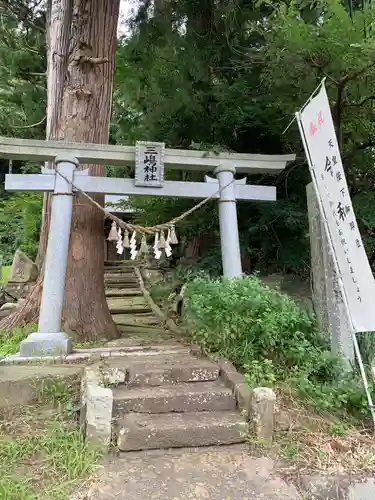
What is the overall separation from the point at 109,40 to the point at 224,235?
350 cm

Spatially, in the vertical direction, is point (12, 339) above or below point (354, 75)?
below

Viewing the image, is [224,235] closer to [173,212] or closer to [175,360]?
[175,360]

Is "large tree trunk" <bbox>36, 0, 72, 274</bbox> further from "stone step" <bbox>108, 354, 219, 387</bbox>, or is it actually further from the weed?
the weed

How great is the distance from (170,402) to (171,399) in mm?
25

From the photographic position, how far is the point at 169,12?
23.2 feet

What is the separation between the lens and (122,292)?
10.5 metres

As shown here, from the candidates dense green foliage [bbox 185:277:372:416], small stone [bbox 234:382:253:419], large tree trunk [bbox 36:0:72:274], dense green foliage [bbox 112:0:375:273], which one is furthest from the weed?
large tree trunk [bbox 36:0:72:274]

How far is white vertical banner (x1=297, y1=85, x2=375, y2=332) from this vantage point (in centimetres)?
317

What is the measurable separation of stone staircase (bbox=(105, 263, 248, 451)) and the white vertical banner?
4.13 ft

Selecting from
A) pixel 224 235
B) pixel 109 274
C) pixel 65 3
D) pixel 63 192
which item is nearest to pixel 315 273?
pixel 224 235

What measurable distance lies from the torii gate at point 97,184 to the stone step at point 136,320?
9.21 ft

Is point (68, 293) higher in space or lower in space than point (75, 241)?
lower

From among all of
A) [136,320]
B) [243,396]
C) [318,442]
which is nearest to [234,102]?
[136,320]

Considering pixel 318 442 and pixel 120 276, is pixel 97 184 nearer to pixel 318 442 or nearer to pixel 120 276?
pixel 318 442
